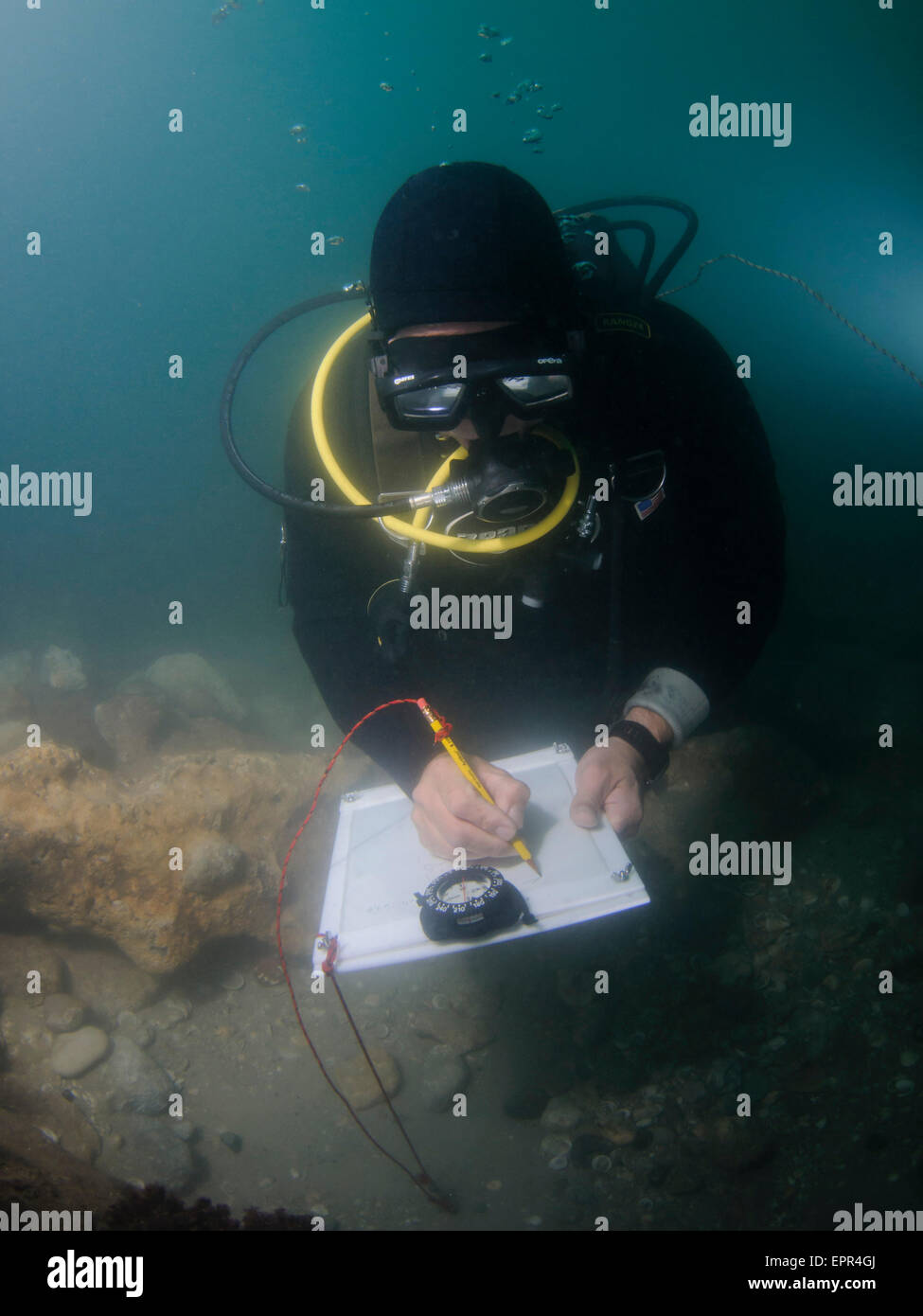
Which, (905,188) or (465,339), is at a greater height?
(905,188)

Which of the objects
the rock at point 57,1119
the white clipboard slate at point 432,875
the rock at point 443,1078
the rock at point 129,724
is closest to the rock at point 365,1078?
the rock at point 443,1078

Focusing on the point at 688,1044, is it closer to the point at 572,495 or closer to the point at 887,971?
the point at 887,971

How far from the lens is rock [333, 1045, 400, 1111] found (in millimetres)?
3920

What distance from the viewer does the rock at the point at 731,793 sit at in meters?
4.71

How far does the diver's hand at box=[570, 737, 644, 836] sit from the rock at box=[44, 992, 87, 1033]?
14.6 feet

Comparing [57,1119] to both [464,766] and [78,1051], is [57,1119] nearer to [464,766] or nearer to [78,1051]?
[78,1051]

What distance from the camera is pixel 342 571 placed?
9.32 feet

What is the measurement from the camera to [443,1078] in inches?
153

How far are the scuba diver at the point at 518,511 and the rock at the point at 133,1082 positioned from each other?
3.37 metres

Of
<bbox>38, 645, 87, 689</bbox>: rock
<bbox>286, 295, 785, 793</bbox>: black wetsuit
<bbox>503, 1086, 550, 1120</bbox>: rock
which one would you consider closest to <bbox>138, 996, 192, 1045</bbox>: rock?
<bbox>503, 1086, 550, 1120</bbox>: rock

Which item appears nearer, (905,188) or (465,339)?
(465,339)

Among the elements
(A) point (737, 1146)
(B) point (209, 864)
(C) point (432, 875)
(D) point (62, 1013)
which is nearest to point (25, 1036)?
(D) point (62, 1013)

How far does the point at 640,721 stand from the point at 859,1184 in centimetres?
274

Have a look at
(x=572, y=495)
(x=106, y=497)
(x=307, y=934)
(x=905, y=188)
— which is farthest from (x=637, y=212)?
(x=106, y=497)
